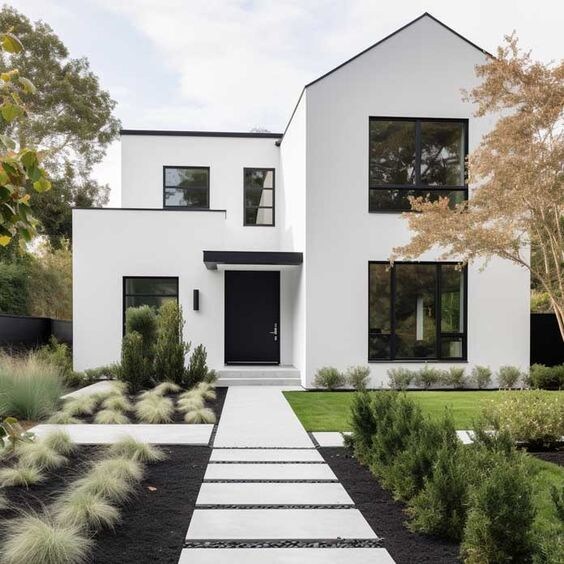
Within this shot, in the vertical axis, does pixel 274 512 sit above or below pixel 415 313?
below

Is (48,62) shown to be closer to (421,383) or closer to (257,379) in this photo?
(257,379)

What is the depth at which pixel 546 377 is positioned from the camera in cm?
1238

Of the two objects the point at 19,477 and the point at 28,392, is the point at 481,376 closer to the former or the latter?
the point at 28,392

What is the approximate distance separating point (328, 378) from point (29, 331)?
7.80 meters

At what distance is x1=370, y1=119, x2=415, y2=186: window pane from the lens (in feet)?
40.9

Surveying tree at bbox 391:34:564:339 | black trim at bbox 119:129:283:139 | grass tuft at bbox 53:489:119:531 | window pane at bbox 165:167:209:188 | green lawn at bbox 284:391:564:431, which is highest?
black trim at bbox 119:129:283:139

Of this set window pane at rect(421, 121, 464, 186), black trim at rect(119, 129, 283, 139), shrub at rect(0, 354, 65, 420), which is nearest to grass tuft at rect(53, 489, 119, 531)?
shrub at rect(0, 354, 65, 420)

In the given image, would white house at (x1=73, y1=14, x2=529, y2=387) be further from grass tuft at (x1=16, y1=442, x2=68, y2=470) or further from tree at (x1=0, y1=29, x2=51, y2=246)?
tree at (x1=0, y1=29, x2=51, y2=246)

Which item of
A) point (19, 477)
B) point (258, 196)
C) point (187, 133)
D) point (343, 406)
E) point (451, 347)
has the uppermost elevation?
point (187, 133)

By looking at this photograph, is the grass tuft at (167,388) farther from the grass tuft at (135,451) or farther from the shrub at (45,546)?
the shrub at (45,546)

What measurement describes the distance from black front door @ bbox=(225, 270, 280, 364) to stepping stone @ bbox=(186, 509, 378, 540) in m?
10.3

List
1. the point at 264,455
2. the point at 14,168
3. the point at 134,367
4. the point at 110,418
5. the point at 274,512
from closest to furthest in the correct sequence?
1. the point at 14,168
2. the point at 274,512
3. the point at 264,455
4. the point at 110,418
5. the point at 134,367

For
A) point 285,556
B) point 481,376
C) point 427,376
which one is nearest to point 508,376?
point 481,376

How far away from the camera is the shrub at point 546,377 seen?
12367 millimetres
